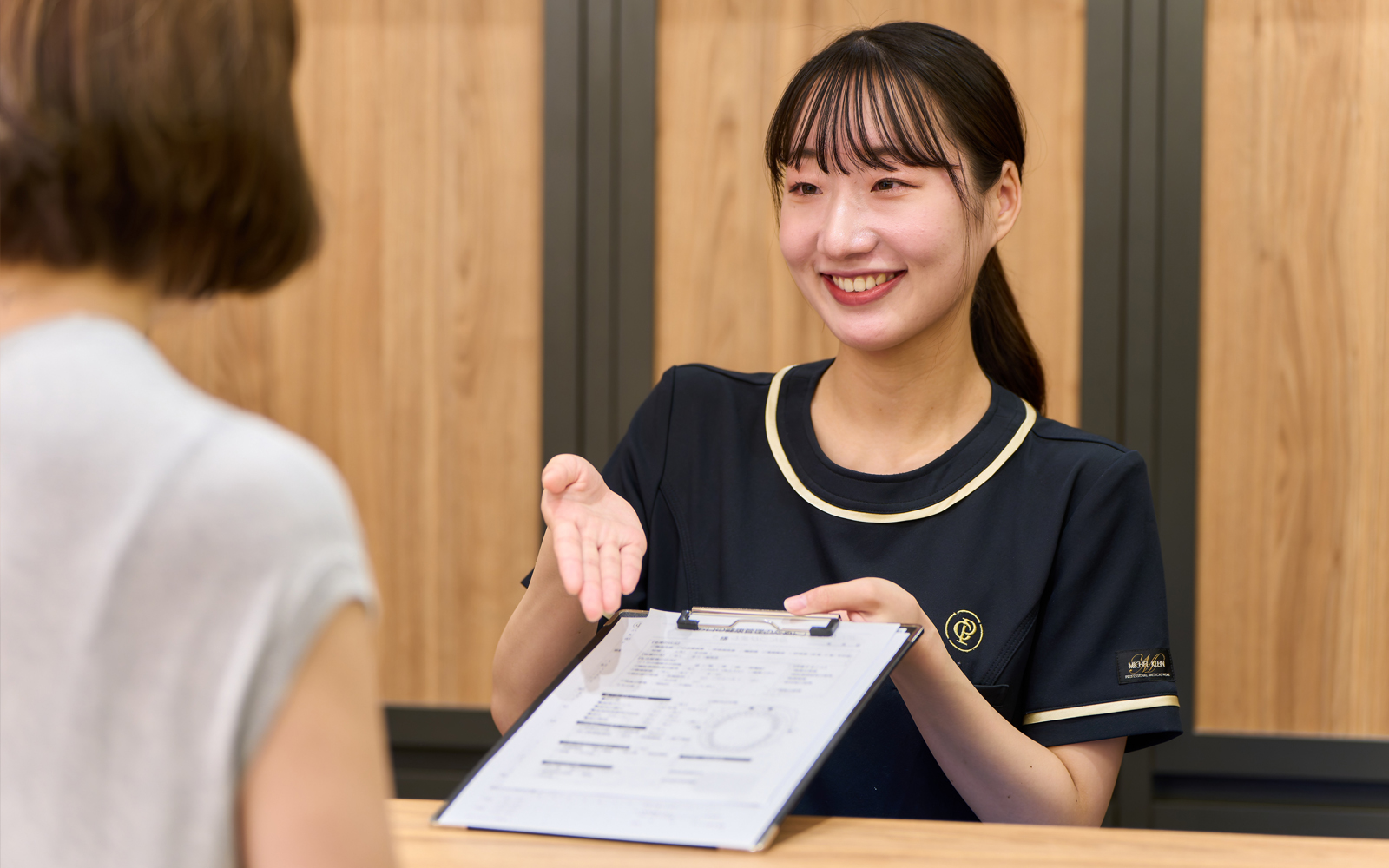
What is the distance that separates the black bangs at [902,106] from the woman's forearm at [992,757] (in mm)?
507

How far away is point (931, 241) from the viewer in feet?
3.77

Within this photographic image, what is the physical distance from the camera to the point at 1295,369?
1.80 m

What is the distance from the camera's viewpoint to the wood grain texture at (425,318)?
1.93m

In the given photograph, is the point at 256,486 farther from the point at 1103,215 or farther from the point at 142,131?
the point at 1103,215

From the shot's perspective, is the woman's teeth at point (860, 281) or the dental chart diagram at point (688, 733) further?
the woman's teeth at point (860, 281)

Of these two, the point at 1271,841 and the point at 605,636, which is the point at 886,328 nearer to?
the point at 605,636

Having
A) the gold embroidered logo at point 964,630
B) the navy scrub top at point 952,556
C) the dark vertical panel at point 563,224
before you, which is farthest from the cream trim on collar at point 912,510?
the dark vertical panel at point 563,224

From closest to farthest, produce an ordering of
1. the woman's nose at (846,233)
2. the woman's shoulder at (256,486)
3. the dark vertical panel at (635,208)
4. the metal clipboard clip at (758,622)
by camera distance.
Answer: the woman's shoulder at (256,486)
the metal clipboard clip at (758,622)
the woman's nose at (846,233)
the dark vertical panel at (635,208)

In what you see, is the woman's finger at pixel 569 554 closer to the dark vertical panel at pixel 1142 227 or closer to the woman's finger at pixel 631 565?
the woman's finger at pixel 631 565

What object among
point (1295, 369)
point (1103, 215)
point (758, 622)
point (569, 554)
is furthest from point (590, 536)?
point (1295, 369)

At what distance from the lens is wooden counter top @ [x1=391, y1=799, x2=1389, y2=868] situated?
0.71 m

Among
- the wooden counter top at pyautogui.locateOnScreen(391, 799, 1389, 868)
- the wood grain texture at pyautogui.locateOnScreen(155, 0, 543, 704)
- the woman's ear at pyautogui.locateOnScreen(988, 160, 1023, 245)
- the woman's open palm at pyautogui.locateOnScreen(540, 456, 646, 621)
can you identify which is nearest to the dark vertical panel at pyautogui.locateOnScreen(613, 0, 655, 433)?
the wood grain texture at pyautogui.locateOnScreen(155, 0, 543, 704)

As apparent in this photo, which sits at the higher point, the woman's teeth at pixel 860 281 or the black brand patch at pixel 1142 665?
the woman's teeth at pixel 860 281

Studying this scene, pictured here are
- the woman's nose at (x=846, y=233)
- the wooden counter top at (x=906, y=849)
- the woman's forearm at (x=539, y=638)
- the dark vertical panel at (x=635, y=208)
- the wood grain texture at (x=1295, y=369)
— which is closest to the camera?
the wooden counter top at (x=906, y=849)
